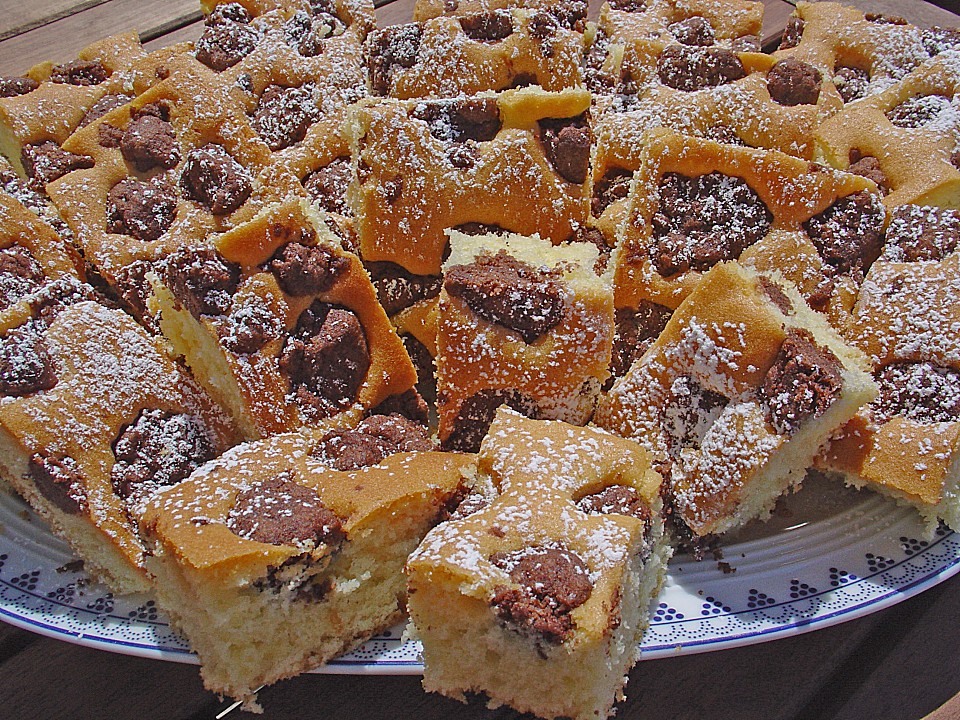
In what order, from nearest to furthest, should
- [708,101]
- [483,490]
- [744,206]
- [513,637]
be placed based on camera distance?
1. [513,637]
2. [483,490]
3. [744,206]
4. [708,101]

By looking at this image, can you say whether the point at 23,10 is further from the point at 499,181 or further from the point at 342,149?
the point at 499,181

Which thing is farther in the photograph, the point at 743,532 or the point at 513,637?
the point at 743,532

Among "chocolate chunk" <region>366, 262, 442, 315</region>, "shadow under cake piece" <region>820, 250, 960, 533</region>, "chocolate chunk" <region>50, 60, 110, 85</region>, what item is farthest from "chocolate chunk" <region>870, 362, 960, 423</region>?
"chocolate chunk" <region>50, 60, 110, 85</region>

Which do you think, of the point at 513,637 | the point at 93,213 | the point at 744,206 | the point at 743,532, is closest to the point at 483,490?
the point at 513,637

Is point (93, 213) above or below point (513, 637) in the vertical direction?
above

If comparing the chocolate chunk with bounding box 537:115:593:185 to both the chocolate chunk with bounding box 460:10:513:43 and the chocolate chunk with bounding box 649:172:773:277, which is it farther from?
the chocolate chunk with bounding box 460:10:513:43

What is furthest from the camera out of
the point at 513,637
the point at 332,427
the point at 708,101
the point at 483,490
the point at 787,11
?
the point at 787,11

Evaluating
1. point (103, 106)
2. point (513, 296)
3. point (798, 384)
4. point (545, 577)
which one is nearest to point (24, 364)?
point (103, 106)

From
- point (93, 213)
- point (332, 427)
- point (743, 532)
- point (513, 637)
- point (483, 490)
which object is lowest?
point (743, 532)
